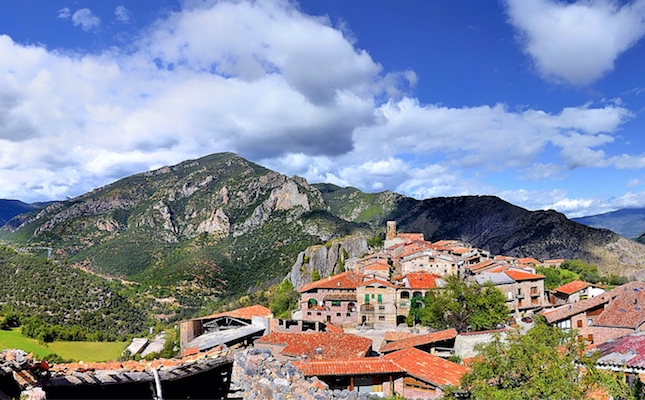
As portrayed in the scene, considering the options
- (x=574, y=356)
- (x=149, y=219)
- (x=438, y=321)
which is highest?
(x=149, y=219)

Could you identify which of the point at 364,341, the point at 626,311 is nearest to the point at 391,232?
the point at 626,311

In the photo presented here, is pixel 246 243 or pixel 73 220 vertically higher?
pixel 73 220

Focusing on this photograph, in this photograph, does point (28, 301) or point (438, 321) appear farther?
point (28, 301)

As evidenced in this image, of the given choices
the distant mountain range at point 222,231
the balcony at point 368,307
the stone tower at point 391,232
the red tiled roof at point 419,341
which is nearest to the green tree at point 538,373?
the red tiled roof at point 419,341

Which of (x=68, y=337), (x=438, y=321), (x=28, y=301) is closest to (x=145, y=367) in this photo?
(x=438, y=321)

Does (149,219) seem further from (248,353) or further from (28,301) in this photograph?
(248,353)

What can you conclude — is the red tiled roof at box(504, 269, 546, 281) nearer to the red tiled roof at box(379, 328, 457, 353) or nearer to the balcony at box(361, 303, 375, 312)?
the balcony at box(361, 303, 375, 312)
